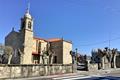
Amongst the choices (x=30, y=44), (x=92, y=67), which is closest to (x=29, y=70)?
(x=92, y=67)

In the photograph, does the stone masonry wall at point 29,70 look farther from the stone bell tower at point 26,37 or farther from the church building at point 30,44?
the stone bell tower at point 26,37

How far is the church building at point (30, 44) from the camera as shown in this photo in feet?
148

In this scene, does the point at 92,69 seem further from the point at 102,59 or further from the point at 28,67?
the point at 28,67

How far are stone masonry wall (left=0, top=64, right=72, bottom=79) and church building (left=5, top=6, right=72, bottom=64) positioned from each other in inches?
665

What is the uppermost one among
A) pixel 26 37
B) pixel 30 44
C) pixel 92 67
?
pixel 26 37

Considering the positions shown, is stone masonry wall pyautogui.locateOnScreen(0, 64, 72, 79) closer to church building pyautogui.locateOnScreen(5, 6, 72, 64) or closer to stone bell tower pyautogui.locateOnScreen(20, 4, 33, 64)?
church building pyautogui.locateOnScreen(5, 6, 72, 64)

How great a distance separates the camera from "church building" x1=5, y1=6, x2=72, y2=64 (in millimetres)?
45103

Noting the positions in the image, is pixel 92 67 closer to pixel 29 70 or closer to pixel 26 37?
pixel 29 70

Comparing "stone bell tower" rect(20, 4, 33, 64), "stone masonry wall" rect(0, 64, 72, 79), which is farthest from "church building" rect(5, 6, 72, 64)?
"stone masonry wall" rect(0, 64, 72, 79)

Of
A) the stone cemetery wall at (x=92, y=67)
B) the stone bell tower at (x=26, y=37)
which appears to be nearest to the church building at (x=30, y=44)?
the stone bell tower at (x=26, y=37)

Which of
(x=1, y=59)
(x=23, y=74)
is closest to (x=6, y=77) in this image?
(x=23, y=74)

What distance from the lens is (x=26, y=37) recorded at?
1817 inches

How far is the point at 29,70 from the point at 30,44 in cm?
2442

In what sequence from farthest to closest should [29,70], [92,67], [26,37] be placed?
[26,37] < [92,67] < [29,70]
